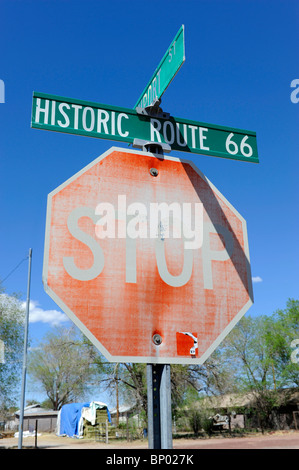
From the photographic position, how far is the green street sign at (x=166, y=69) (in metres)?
2.58

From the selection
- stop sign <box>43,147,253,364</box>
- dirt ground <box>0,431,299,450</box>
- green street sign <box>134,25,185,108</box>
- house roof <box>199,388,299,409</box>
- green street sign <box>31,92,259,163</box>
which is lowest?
dirt ground <box>0,431,299,450</box>

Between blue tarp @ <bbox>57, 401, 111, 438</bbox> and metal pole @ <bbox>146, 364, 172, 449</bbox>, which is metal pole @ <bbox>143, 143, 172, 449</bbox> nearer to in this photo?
metal pole @ <bbox>146, 364, 172, 449</bbox>

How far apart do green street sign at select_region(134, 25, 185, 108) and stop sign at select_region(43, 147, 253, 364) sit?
1.58 feet

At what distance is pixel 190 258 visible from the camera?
2469 millimetres

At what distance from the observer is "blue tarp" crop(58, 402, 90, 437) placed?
31.0 meters

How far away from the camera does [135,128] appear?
9.37 ft

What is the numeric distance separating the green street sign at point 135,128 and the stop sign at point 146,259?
0.79 feet

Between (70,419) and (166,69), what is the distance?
33326 millimetres

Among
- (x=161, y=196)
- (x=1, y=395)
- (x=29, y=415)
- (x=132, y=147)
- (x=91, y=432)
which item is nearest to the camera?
(x=161, y=196)

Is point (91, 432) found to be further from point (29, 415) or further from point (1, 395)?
point (29, 415)

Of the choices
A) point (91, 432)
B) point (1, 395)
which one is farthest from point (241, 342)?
point (1, 395)

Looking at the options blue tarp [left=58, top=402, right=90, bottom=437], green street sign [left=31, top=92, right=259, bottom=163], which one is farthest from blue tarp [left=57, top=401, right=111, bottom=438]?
green street sign [left=31, top=92, right=259, bottom=163]

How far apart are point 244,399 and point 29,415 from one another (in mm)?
27430

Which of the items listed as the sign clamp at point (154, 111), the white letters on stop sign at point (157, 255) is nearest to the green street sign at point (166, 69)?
the sign clamp at point (154, 111)
